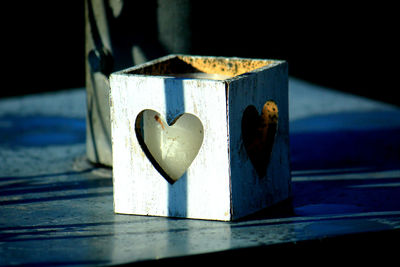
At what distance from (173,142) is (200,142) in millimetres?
122

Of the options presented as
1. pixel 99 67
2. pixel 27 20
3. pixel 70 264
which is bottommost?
pixel 70 264

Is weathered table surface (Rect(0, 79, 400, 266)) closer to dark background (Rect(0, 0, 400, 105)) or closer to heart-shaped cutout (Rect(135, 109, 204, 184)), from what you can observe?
heart-shaped cutout (Rect(135, 109, 204, 184))

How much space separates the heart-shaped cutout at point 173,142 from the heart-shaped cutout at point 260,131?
222 mm

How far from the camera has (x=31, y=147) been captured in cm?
513

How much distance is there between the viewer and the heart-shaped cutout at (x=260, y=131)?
382 centimetres

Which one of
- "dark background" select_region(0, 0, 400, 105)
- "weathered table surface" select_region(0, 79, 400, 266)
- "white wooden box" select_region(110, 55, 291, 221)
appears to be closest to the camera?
"weathered table surface" select_region(0, 79, 400, 266)

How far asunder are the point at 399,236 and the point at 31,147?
2.43 metres

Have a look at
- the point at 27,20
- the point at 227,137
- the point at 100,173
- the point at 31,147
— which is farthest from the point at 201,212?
the point at 27,20

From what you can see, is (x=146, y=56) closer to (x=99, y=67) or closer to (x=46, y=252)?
(x=99, y=67)

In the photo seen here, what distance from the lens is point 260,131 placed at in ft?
12.8

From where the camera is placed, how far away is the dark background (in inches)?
303

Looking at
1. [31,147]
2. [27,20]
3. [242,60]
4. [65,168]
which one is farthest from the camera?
[27,20]

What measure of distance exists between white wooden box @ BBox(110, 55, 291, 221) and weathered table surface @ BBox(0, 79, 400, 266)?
8cm

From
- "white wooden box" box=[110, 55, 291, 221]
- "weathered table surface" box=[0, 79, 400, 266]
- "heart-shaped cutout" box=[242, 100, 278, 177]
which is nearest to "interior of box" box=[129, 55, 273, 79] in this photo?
"white wooden box" box=[110, 55, 291, 221]
